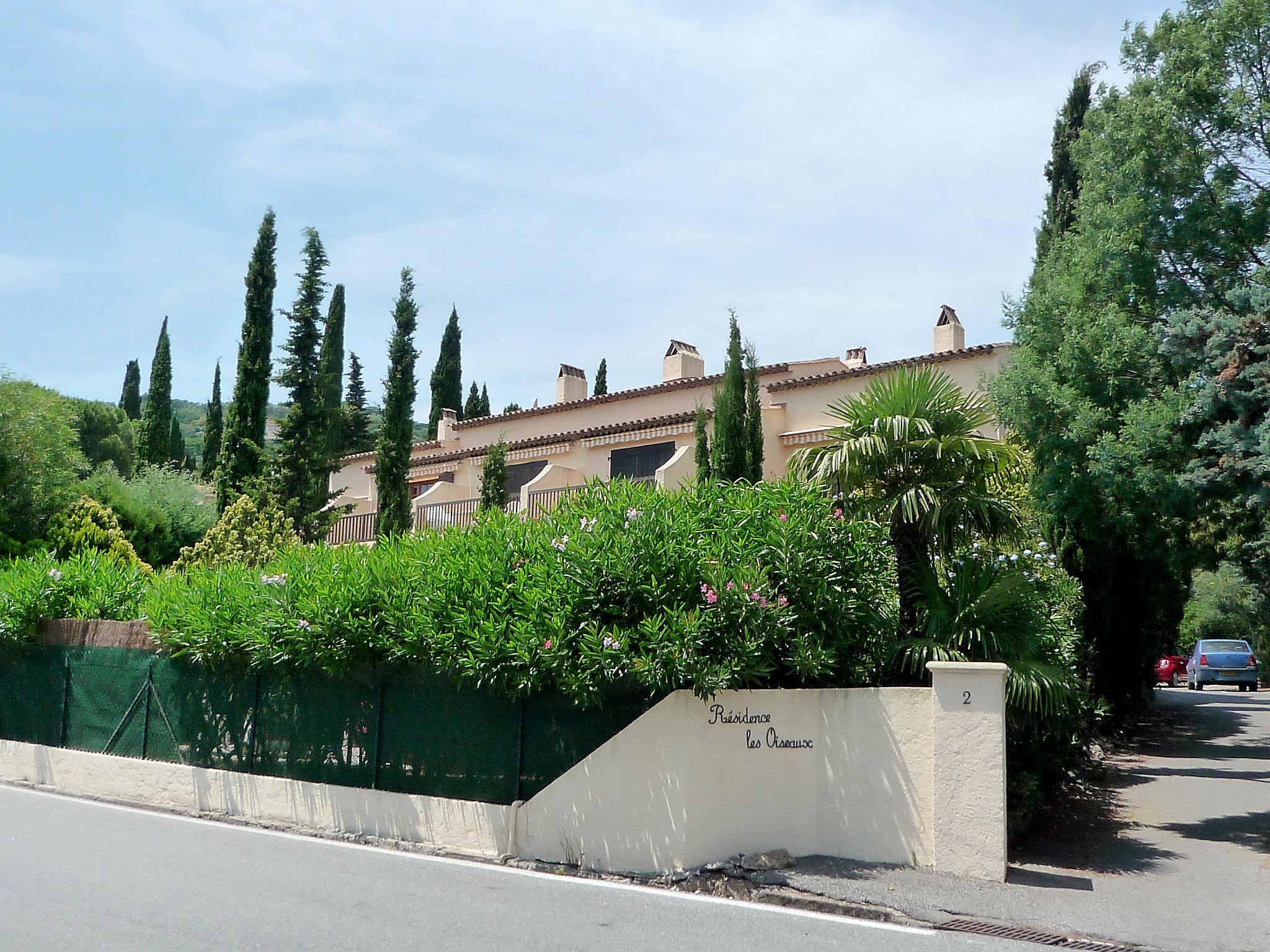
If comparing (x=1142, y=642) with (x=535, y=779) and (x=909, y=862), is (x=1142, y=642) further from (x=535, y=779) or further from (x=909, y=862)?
(x=535, y=779)

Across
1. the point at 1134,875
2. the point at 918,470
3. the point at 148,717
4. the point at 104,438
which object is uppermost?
the point at 104,438

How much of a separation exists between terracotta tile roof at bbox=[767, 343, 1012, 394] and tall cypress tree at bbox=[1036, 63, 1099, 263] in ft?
9.59

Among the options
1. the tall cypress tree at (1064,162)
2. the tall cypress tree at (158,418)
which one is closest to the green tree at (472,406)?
the tall cypress tree at (158,418)

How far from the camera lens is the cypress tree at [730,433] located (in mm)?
23031

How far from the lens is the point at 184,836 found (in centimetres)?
1094

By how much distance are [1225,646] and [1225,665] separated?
4.97ft

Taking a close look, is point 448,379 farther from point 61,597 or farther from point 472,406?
point 61,597

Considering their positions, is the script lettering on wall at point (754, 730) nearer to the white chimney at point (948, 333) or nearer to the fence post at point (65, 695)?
the fence post at point (65, 695)

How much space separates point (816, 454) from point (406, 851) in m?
5.98

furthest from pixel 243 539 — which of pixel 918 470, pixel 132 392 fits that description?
pixel 132 392

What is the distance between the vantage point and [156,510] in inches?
1223

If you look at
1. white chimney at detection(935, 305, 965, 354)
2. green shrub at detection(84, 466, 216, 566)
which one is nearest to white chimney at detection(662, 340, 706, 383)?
white chimney at detection(935, 305, 965, 354)

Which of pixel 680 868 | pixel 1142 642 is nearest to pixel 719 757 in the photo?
pixel 680 868

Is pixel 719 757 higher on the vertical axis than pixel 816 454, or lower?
lower
